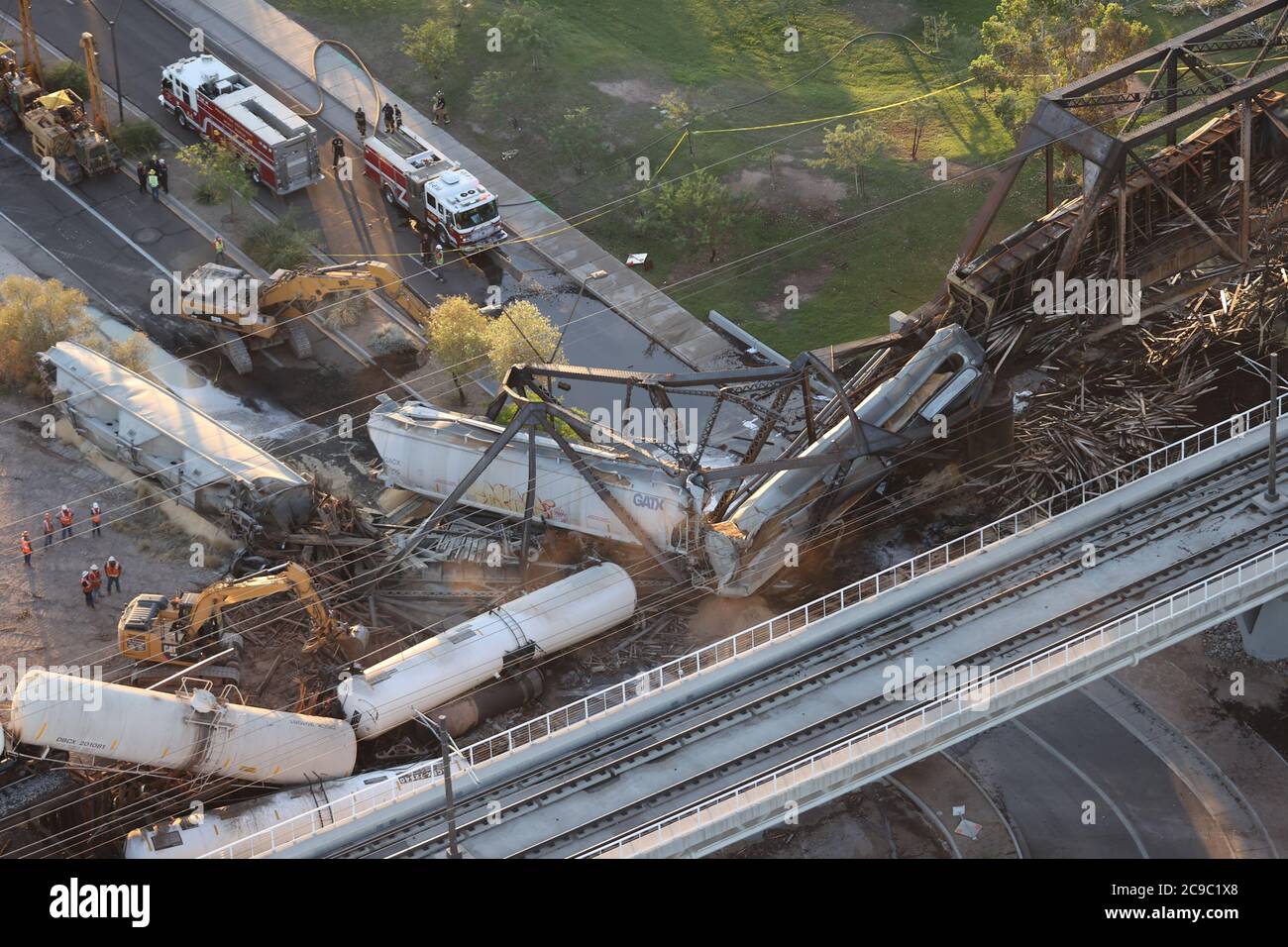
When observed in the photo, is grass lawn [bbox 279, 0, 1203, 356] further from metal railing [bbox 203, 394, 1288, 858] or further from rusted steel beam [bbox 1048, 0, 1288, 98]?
metal railing [bbox 203, 394, 1288, 858]

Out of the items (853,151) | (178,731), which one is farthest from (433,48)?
(178,731)

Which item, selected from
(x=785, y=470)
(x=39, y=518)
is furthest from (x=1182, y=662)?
(x=39, y=518)

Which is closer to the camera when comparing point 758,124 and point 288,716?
point 288,716

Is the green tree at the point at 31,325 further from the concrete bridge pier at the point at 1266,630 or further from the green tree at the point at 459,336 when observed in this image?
the concrete bridge pier at the point at 1266,630

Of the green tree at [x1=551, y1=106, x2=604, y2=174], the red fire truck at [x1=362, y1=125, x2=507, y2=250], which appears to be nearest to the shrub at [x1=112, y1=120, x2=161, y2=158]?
the red fire truck at [x1=362, y1=125, x2=507, y2=250]

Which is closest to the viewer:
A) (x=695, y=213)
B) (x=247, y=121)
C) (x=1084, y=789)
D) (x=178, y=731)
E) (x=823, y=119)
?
(x=178, y=731)

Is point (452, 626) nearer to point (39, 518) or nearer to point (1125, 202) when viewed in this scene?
point (39, 518)
